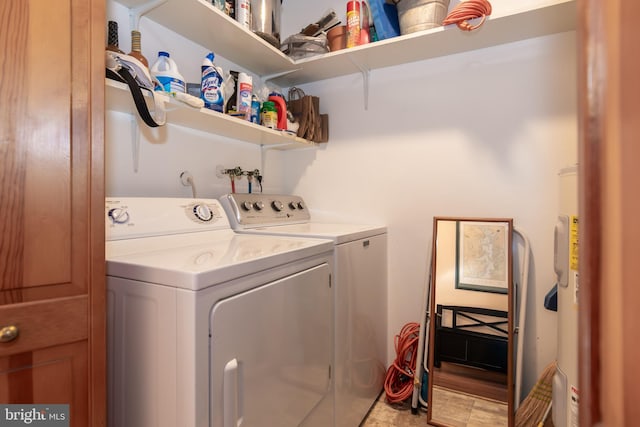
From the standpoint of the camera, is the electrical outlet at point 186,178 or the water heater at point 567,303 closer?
the water heater at point 567,303

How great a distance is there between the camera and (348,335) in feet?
5.33

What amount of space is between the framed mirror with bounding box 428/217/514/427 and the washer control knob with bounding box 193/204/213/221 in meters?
1.33

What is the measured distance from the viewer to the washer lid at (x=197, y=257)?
0.85m

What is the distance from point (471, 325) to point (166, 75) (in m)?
2.06

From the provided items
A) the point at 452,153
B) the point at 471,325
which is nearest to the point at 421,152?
the point at 452,153

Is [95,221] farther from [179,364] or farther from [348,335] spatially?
[348,335]

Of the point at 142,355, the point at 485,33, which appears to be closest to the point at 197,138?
the point at 142,355

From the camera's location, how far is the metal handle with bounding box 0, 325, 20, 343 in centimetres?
66

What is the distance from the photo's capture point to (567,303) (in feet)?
4.36

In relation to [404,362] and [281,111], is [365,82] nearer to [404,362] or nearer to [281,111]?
[281,111]

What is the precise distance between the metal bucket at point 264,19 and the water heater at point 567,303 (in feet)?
5.62

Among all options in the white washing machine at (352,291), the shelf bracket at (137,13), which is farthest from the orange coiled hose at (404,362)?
the shelf bracket at (137,13)

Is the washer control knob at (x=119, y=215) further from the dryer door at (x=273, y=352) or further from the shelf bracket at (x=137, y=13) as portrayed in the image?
the shelf bracket at (x=137, y=13)

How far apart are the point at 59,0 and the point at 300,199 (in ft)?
5.76
